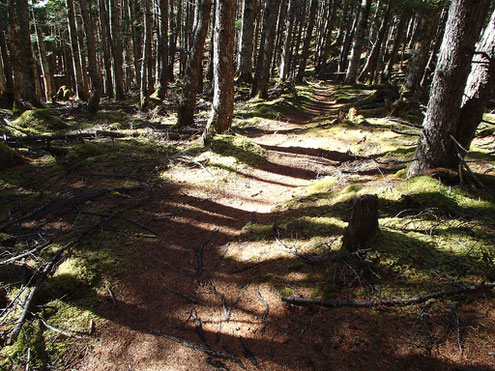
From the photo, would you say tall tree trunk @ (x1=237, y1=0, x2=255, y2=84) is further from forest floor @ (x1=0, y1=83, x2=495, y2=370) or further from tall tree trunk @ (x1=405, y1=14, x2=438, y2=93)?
forest floor @ (x1=0, y1=83, x2=495, y2=370)

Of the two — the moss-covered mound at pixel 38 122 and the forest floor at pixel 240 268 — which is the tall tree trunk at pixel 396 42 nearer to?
the forest floor at pixel 240 268

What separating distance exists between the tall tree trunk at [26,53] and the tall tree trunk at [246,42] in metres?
10.8

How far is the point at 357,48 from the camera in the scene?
18.6 metres

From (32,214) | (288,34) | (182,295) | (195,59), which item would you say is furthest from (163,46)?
(182,295)

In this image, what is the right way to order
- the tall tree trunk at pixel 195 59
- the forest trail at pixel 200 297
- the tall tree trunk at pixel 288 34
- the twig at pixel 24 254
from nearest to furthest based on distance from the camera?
the forest trail at pixel 200 297, the twig at pixel 24 254, the tall tree trunk at pixel 195 59, the tall tree trunk at pixel 288 34

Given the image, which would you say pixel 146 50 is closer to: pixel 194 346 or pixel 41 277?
pixel 41 277

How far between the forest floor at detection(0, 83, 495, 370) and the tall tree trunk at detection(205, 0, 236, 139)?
68.2 inches

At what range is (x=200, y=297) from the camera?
3.56m

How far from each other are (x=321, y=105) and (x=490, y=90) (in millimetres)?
13455

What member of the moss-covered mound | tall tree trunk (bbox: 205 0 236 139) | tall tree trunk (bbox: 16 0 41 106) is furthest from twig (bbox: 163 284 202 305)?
tall tree trunk (bbox: 16 0 41 106)

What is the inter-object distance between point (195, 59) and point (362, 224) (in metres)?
8.42

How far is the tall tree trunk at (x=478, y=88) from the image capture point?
153 inches

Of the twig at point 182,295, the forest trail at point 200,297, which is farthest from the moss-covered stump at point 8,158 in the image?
the twig at point 182,295

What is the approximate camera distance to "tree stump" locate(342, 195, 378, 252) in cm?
297
